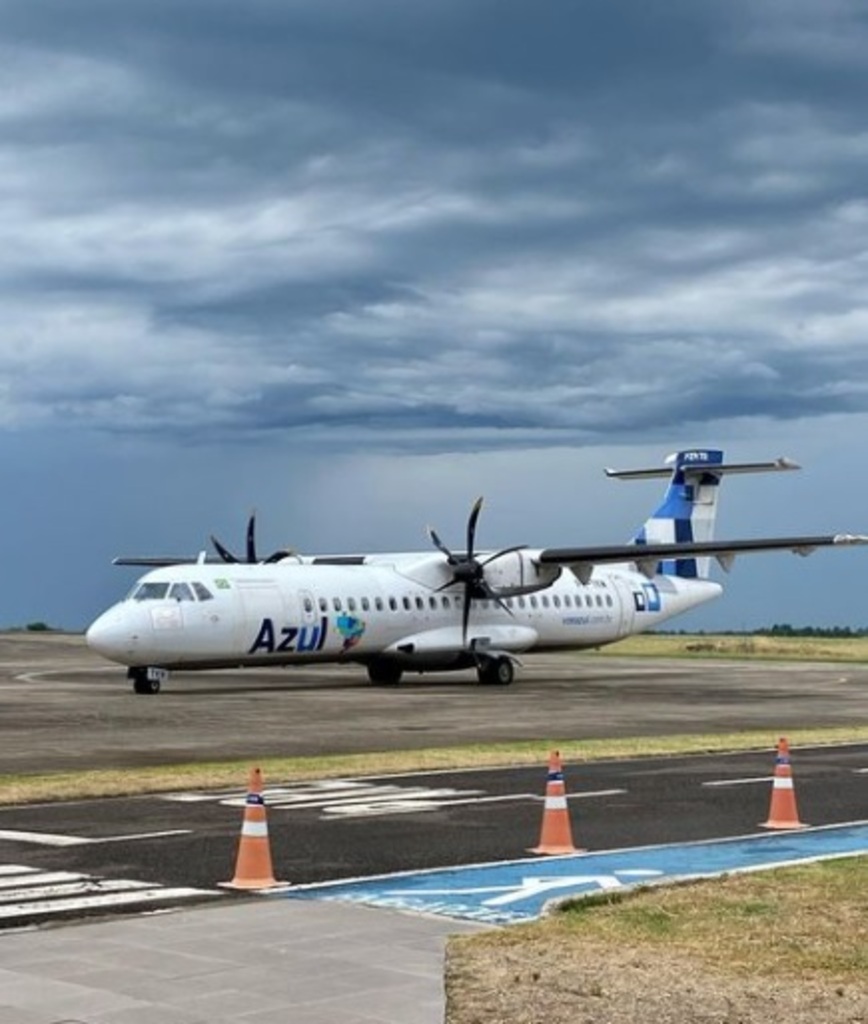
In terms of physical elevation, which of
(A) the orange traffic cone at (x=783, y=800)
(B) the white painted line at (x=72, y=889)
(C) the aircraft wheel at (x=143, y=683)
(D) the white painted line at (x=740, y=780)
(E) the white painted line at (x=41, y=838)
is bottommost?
(D) the white painted line at (x=740, y=780)

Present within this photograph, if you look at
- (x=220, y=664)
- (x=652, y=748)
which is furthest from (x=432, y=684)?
(x=652, y=748)

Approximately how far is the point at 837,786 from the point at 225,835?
24.7ft

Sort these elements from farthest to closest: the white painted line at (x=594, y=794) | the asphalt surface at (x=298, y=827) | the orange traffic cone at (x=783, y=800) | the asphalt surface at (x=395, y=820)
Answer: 1. the white painted line at (x=594, y=794)
2. the orange traffic cone at (x=783, y=800)
3. the asphalt surface at (x=395, y=820)
4. the asphalt surface at (x=298, y=827)

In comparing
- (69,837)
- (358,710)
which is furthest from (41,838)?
(358,710)

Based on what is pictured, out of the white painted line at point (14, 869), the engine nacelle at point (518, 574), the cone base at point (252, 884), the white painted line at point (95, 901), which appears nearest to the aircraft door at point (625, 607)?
the engine nacelle at point (518, 574)

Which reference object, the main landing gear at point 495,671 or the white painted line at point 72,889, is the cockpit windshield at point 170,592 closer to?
the main landing gear at point 495,671

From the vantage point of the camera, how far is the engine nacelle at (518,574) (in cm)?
4403

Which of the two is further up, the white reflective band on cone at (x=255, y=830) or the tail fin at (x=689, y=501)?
the tail fin at (x=689, y=501)

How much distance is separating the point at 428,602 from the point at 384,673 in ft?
7.87

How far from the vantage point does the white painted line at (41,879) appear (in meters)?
11.3

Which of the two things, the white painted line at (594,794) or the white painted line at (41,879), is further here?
the white painted line at (594,794)

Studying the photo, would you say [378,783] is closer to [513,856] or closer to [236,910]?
[513,856]

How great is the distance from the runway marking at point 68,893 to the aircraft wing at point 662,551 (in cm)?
3201

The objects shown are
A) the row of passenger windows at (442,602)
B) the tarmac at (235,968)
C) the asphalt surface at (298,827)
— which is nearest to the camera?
the tarmac at (235,968)
